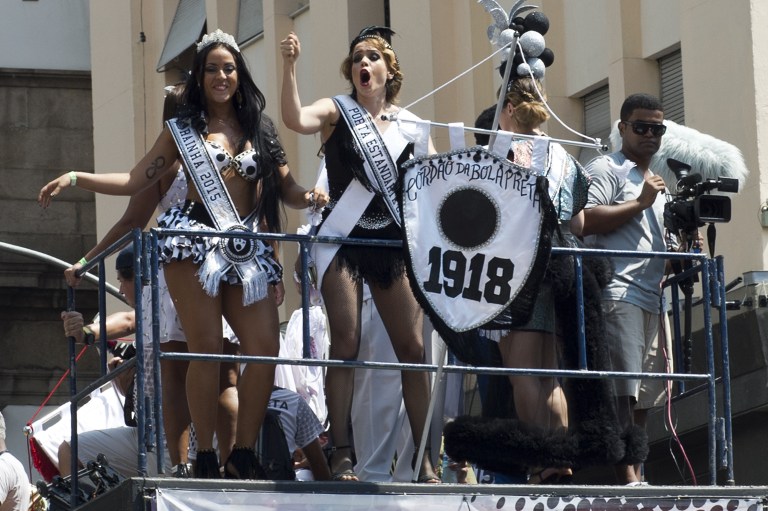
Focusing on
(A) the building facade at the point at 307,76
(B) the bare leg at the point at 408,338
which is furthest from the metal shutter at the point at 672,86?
(B) the bare leg at the point at 408,338

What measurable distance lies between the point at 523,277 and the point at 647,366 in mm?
1351

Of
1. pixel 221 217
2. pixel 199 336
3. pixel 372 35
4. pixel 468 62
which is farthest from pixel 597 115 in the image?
pixel 199 336

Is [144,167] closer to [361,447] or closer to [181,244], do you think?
[181,244]

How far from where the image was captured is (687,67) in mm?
14039

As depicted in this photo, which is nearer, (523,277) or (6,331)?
(523,277)

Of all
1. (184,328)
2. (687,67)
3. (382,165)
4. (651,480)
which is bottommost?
(651,480)

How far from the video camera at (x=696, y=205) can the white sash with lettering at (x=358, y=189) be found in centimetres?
153

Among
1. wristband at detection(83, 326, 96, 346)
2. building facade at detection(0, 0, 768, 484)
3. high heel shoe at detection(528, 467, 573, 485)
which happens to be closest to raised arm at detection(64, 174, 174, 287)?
wristband at detection(83, 326, 96, 346)

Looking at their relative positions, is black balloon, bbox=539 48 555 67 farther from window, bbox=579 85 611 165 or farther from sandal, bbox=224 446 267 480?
window, bbox=579 85 611 165

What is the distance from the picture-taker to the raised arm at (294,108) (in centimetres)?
872

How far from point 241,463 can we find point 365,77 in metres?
1.90

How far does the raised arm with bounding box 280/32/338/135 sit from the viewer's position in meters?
8.72

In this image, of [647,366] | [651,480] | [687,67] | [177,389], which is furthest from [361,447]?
[687,67]

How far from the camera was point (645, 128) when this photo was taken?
32.1ft
